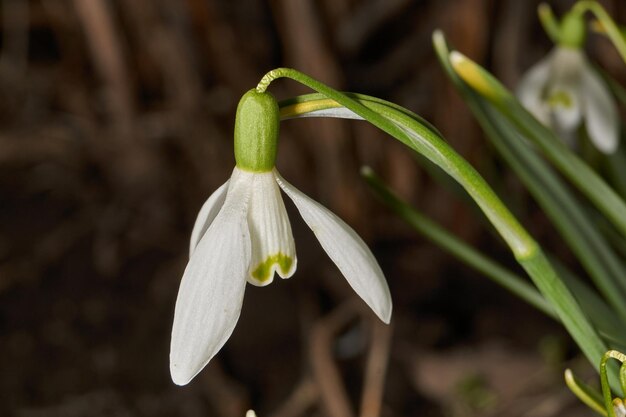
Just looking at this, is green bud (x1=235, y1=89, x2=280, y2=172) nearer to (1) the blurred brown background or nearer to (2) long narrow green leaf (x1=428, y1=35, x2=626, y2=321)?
(2) long narrow green leaf (x1=428, y1=35, x2=626, y2=321)

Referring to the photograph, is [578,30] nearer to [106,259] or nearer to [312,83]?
[312,83]

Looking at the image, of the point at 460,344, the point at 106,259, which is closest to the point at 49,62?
the point at 106,259

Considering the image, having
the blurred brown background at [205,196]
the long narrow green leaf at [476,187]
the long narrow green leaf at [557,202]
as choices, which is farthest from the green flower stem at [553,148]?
the blurred brown background at [205,196]

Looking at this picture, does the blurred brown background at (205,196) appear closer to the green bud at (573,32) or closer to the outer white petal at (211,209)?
the green bud at (573,32)

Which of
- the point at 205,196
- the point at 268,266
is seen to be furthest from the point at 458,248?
the point at 205,196

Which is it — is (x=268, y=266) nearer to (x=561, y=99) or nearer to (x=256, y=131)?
(x=256, y=131)

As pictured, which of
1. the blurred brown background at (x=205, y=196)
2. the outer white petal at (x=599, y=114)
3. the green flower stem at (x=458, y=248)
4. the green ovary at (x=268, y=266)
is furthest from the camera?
the blurred brown background at (x=205, y=196)

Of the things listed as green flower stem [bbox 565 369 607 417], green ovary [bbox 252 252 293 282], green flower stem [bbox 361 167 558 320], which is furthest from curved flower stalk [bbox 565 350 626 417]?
green ovary [bbox 252 252 293 282]
